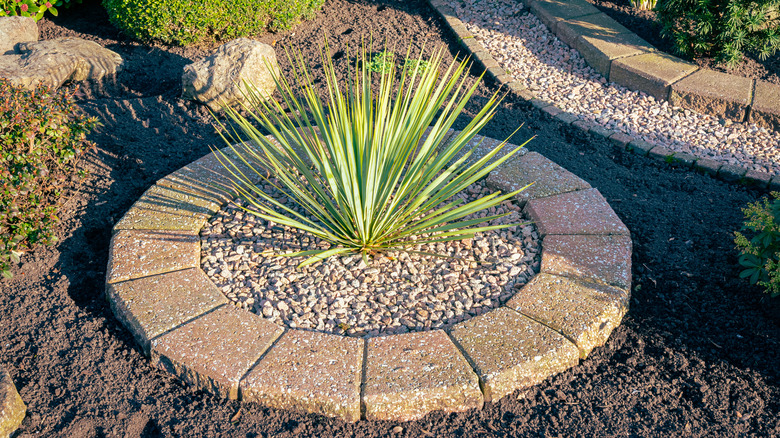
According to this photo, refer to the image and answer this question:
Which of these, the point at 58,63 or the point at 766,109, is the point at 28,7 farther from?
the point at 766,109

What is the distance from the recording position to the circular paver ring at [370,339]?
7.28ft

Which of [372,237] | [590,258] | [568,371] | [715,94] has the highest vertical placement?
[715,94]

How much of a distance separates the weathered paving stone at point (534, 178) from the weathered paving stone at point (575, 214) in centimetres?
6

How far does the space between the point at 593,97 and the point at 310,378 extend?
3.33m

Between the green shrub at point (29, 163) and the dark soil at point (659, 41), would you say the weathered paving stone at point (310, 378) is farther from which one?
the dark soil at point (659, 41)

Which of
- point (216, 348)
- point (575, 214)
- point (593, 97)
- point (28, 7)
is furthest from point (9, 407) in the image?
point (28, 7)

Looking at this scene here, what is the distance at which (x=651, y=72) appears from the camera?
434 cm

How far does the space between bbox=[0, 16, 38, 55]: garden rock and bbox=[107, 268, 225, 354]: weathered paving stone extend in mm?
3176

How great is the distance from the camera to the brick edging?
352 centimetres

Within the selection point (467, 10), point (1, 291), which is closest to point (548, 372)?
point (1, 291)

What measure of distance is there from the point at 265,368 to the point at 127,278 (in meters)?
0.93

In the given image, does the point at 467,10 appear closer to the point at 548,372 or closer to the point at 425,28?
the point at 425,28

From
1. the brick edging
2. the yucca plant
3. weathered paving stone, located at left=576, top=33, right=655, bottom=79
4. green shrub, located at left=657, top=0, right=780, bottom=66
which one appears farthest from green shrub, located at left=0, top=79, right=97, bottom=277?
green shrub, located at left=657, top=0, right=780, bottom=66

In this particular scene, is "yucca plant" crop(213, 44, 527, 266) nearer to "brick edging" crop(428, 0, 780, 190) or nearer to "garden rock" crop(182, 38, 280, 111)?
"garden rock" crop(182, 38, 280, 111)
